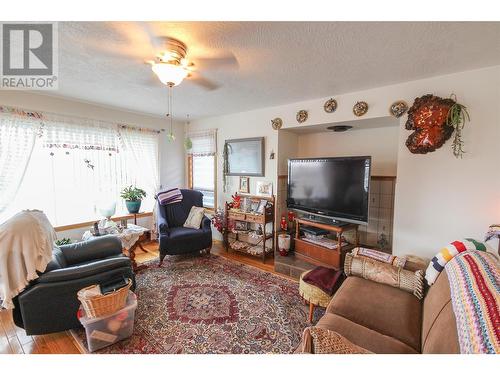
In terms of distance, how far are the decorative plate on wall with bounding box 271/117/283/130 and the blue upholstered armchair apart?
1.64m

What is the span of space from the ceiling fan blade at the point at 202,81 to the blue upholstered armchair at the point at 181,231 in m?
1.77

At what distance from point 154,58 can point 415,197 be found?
2.66 meters

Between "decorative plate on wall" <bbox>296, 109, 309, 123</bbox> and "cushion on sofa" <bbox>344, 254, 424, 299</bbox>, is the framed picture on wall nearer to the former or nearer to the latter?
"decorative plate on wall" <bbox>296, 109, 309, 123</bbox>

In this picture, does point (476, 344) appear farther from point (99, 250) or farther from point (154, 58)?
point (99, 250)

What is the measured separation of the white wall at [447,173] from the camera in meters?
1.83

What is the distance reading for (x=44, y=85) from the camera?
2336mm

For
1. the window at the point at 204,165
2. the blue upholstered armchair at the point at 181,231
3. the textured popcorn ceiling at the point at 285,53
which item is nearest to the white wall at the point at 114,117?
the window at the point at 204,165

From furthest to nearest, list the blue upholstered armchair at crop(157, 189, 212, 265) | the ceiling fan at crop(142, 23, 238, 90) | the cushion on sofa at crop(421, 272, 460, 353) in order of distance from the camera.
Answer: the blue upholstered armchair at crop(157, 189, 212, 265) → the ceiling fan at crop(142, 23, 238, 90) → the cushion on sofa at crop(421, 272, 460, 353)

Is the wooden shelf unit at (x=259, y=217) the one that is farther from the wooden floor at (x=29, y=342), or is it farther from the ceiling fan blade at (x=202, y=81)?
the wooden floor at (x=29, y=342)

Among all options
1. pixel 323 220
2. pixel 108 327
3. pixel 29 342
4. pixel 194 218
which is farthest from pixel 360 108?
pixel 29 342

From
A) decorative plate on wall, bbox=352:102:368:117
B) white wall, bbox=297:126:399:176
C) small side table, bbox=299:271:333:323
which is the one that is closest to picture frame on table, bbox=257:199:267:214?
white wall, bbox=297:126:399:176

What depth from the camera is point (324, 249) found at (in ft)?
8.63

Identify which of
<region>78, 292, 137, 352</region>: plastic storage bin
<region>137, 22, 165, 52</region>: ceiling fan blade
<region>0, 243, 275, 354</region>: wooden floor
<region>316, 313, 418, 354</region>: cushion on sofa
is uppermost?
<region>137, 22, 165, 52</region>: ceiling fan blade

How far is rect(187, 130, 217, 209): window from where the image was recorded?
3921 mm
